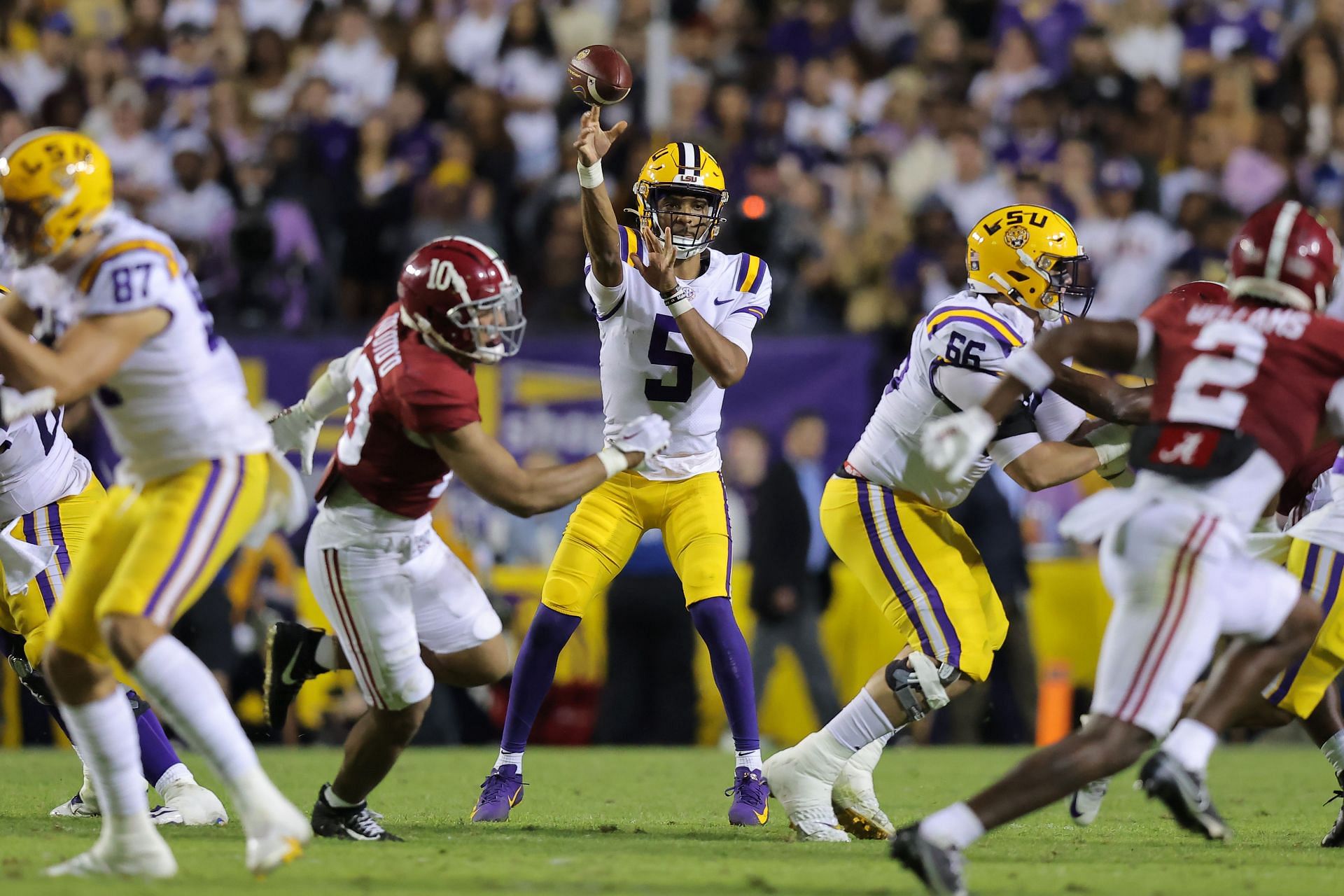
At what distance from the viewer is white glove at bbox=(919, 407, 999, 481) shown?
446 centimetres

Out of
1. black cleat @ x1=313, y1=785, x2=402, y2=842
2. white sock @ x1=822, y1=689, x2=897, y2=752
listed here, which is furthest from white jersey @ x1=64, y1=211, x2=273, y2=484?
white sock @ x1=822, y1=689, x2=897, y2=752

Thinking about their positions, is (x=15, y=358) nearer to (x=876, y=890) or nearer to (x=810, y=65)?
(x=876, y=890)

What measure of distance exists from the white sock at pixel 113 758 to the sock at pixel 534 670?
76.0 inches

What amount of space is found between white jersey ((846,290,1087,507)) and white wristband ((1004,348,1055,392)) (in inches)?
50.8

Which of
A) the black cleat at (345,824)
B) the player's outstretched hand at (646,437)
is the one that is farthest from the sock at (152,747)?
the player's outstretched hand at (646,437)

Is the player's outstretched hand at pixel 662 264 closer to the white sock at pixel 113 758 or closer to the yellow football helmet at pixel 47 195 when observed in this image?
the yellow football helmet at pixel 47 195

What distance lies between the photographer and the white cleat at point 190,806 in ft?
19.9

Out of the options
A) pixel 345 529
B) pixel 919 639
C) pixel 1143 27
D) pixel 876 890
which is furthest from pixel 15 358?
pixel 1143 27

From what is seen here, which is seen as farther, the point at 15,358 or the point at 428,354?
the point at 428,354

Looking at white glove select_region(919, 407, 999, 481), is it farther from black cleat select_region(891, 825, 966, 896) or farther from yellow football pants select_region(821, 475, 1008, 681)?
yellow football pants select_region(821, 475, 1008, 681)

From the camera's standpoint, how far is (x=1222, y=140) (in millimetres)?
12656

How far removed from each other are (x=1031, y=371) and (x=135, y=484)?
98.3 inches

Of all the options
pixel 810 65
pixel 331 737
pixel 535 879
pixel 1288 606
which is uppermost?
pixel 810 65

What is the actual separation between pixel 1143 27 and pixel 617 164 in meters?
4.46
